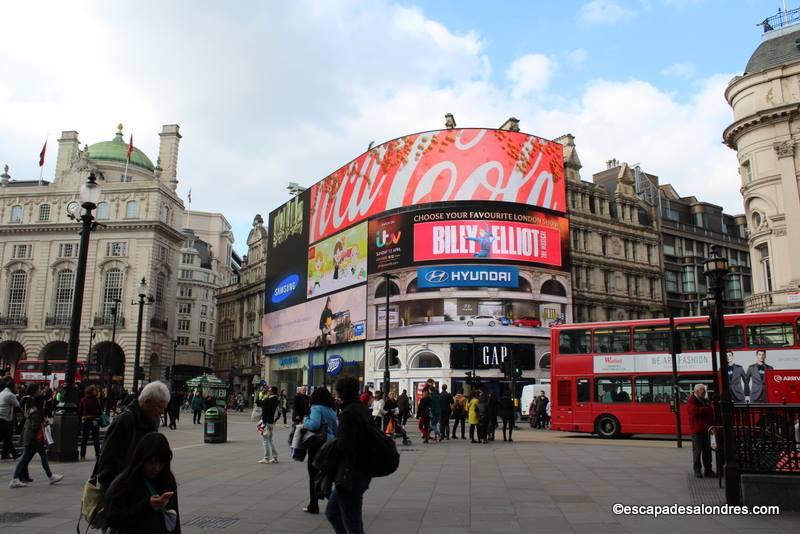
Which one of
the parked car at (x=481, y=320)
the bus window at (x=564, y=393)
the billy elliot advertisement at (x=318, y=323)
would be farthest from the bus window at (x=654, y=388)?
the billy elliot advertisement at (x=318, y=323)

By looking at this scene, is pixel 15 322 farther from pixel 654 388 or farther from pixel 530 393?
pixel 654 388

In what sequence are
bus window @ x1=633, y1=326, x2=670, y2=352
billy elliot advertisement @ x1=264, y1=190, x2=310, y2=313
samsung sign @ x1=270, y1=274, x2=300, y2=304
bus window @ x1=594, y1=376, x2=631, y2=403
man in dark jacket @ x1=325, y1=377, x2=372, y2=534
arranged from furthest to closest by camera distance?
1. samsung sign @ x1=270, y1=274, x2=300, y2=304
2. billy elliot advertisement @ x1=264, y1=190, x2=310, y2=313
3. bus window @ x1=594, y1=376, x2=631, y2=403
4. bus window @ x1=633, y1=326, x2=670, y2=352
5. man in dark jacket @ x1=325, y1=377, x2=372, y2=534

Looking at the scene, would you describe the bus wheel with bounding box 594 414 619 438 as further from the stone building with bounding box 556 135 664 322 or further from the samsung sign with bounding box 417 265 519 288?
the stone building with bounding box 556 135 664 322

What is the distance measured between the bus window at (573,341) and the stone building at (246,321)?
169ft

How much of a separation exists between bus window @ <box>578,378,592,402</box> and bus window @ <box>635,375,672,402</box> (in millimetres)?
1778

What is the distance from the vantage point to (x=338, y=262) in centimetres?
5500

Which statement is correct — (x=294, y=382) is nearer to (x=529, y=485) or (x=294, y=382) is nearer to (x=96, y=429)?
(x=96, y=429)

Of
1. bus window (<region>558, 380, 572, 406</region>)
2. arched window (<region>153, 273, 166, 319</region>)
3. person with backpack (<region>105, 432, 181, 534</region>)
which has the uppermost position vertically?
arched window (<region>153, 273, 166, 319</region>)

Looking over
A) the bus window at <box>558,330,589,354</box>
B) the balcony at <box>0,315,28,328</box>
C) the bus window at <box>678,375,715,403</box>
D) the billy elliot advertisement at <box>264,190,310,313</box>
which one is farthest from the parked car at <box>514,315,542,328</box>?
the balcony at <box>0,315,28,328</box>

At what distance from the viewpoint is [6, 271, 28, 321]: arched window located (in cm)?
6706

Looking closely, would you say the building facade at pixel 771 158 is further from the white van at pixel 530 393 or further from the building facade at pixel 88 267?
the building facade at pixel 88 267

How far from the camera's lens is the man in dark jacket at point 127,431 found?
183 inches

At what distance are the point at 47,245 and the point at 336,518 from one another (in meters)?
71.6

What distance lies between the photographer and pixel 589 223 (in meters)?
54.0
